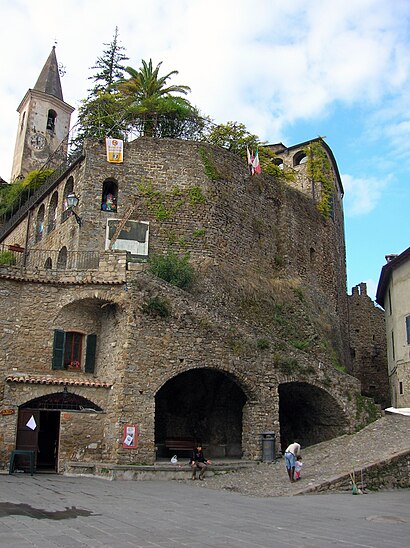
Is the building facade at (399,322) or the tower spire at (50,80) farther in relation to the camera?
the tower spire at (50,80)

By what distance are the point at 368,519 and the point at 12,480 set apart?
32.9 feet

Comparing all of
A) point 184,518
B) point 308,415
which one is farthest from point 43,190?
point 184,518

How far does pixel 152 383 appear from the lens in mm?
19703

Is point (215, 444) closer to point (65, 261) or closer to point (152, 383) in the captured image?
point (152, 383)

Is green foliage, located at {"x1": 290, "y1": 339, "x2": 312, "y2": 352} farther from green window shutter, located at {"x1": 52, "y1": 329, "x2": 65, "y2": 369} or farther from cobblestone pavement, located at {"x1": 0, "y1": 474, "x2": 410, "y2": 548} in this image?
cobblestone pavement, located at {"x1": 0, "y1": 474, "x2": 410, "y2": 548}

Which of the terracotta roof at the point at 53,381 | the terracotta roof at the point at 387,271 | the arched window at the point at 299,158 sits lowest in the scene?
the terracotta roof at the point at 53,381

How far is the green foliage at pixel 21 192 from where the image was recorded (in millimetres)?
37406

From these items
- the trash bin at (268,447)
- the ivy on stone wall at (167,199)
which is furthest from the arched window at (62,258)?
the trash bin at (268,447)

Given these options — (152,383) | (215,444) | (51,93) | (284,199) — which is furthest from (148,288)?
(51,93)

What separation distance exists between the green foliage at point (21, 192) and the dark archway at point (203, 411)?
1861 cm

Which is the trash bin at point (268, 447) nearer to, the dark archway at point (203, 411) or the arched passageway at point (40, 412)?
the dark archway at point (203, 411)

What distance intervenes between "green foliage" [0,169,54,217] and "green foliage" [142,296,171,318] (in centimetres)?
1933

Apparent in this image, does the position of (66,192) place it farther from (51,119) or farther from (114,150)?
(51,119)

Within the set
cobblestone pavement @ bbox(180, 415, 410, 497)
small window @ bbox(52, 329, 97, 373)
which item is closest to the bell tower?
small window @ bbox(52, 329, 97, 373)
